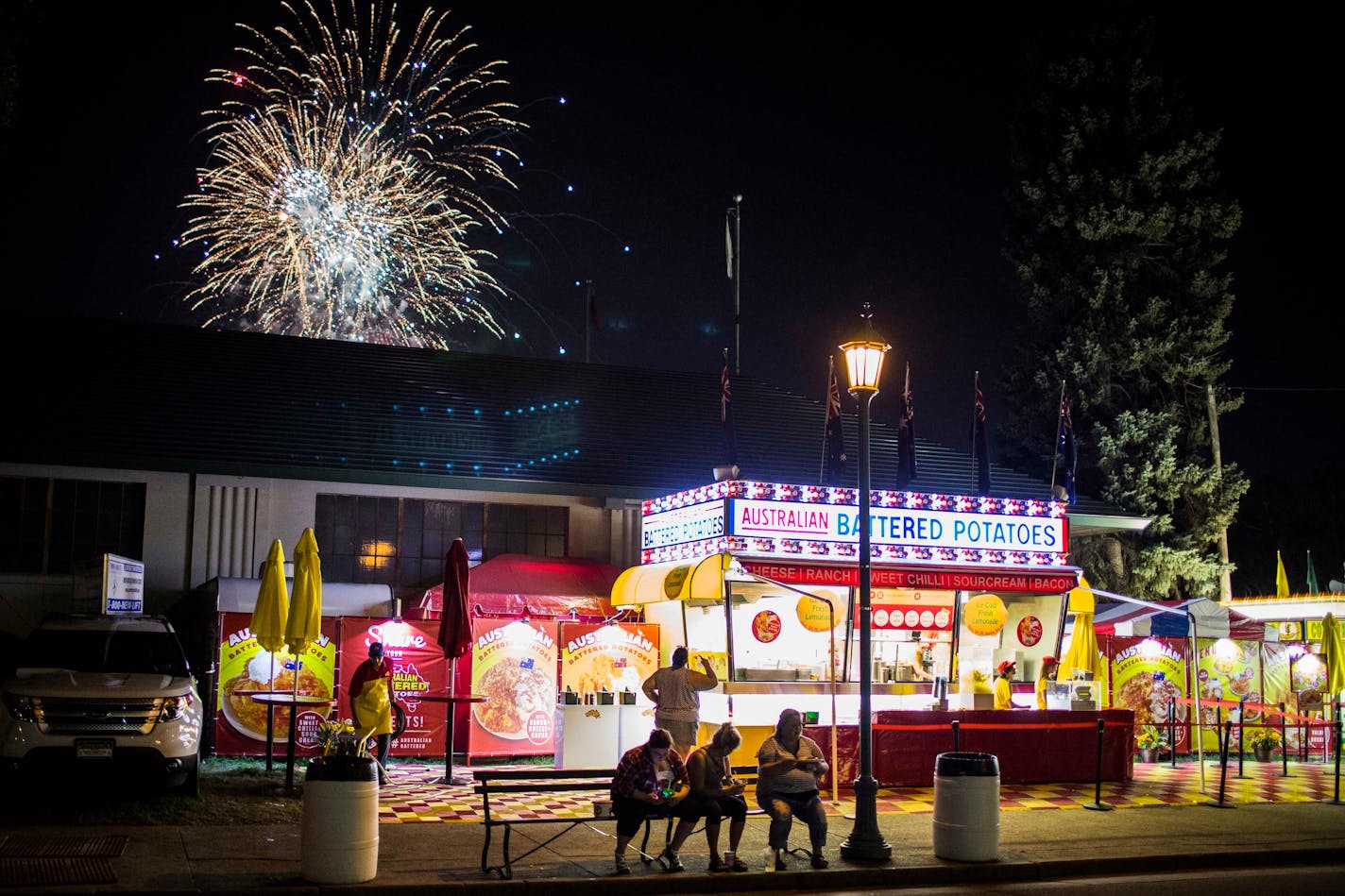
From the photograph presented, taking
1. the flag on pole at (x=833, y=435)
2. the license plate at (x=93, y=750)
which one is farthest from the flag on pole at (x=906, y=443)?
the license plate at (x=93, y=750)

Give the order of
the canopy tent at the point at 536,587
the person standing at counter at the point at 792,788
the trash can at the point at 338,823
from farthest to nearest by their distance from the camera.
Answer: the canopy tent at the point at 536,587 < the person standing at counter at the point at 792,788 < the trash can at the point at 338,823

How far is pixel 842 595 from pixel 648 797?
10998 millimetres

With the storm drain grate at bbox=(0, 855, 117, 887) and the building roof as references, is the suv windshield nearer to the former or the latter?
the storm drain grate at bbox=(0, 855, 117, 887)

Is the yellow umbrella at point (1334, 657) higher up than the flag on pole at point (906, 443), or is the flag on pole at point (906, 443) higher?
the flag on pole at point (906, 443)

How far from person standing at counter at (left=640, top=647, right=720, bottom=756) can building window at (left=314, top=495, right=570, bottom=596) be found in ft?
28.1

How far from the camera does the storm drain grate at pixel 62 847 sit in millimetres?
11312

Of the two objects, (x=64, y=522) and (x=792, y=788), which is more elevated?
(x=64, y=522)

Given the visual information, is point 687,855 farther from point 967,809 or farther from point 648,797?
point 967,809

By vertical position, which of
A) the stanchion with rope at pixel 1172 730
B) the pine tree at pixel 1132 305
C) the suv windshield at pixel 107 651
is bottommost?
the stanchion with rope at pixel 1172 730

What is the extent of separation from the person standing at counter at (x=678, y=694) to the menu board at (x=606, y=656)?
162 inches

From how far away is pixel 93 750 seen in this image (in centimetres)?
1374

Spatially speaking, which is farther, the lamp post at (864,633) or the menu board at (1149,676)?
the menu board at (1149,676)

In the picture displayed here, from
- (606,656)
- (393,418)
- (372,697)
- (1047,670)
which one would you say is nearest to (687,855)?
(372,697)

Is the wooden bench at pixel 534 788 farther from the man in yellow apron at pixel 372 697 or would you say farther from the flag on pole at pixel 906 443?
the flag on pole at pixel 906 443
